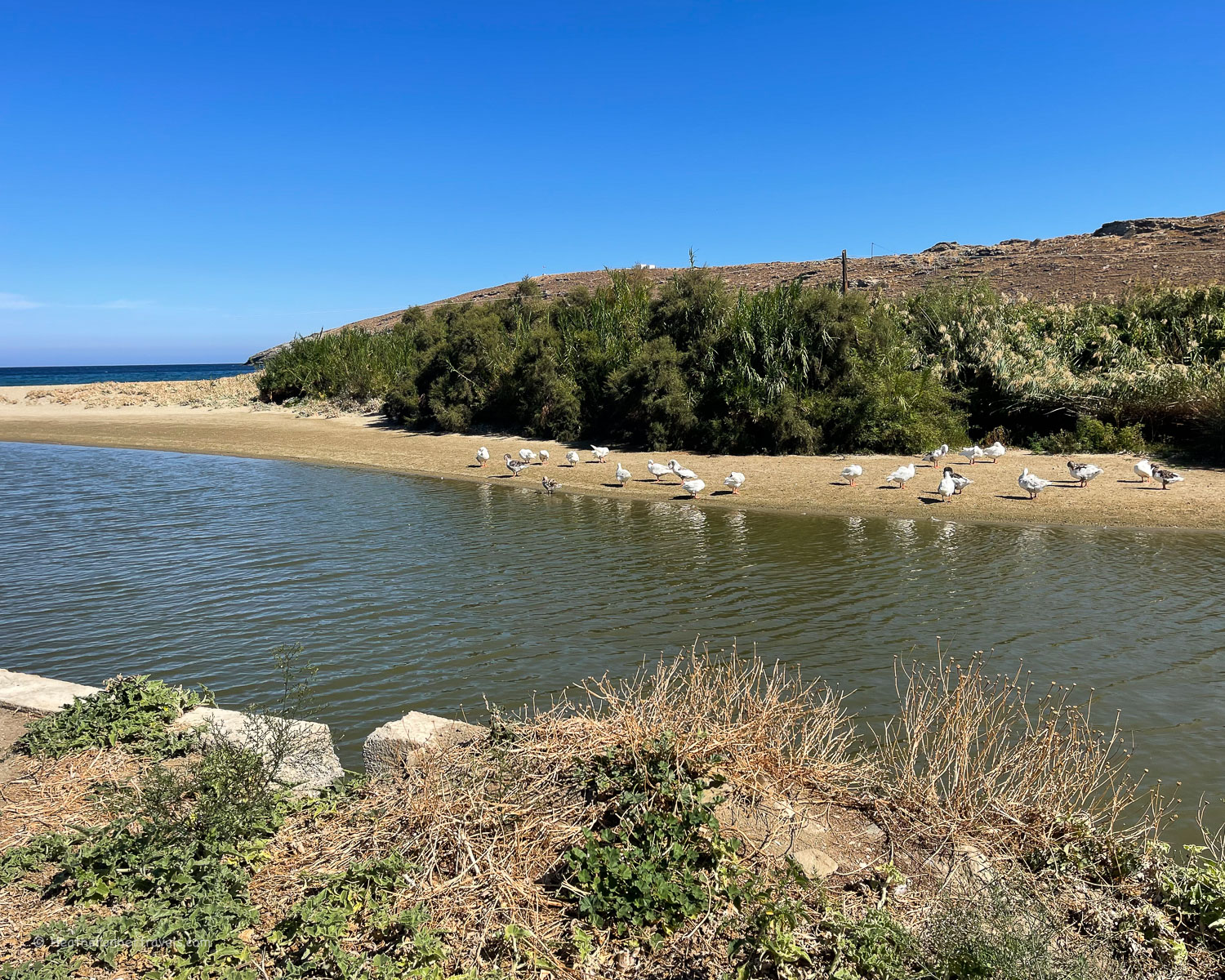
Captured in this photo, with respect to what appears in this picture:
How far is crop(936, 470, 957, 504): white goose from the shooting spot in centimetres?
1620

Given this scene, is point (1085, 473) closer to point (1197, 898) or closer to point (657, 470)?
point (657, 470)

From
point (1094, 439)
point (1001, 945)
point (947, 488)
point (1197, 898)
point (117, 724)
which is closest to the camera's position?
point (1001, 945)

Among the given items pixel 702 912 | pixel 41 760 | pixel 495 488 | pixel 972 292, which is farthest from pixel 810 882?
pixel 972 292

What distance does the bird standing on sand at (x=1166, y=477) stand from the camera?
16062 mm

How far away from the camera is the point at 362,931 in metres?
3.55

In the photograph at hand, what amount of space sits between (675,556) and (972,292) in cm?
1792

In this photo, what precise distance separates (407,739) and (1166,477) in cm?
1666

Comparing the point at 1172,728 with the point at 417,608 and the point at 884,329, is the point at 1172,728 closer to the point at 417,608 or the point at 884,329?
the point at 417,608

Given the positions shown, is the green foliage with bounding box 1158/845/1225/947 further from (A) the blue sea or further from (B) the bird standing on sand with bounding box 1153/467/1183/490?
(A) the blue sea

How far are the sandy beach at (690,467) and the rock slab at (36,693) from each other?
12.8m

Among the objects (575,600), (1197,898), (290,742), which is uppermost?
(290,742)

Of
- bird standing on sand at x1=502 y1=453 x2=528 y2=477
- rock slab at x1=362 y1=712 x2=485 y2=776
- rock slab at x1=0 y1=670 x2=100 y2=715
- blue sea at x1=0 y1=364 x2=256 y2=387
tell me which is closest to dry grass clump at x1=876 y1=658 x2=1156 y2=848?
rock slab at x1=362 y1=712 x2=485 y2=776

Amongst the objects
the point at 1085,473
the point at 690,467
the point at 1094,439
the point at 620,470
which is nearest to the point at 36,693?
the point at 620,470

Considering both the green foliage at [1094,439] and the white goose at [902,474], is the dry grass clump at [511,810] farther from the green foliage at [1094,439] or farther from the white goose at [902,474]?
the green foliage at [1094,439]
